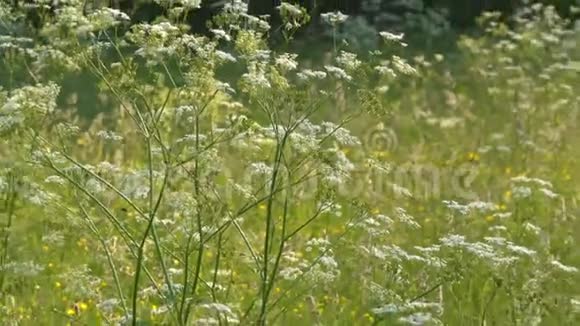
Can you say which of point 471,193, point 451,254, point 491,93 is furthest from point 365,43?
point 451,254

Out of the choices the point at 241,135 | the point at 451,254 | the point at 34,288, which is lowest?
the point at 34,288

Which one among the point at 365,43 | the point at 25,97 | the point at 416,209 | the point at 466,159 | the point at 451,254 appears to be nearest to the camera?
the point at 25,97

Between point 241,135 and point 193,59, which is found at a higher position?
point 193,59

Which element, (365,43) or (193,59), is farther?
(365,43)

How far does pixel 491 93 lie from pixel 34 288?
379cm

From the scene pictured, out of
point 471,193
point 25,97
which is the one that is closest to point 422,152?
point 471,193

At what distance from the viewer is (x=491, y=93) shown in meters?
7.54

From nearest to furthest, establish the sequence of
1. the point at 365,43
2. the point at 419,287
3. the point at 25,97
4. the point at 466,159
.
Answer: the point at 25,97 < the point at 419,287 < the point at 466,159 < the point at 365,43

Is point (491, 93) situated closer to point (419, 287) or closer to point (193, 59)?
point (419, 287)

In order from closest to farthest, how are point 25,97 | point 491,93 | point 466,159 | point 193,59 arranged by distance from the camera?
1. point 25,97
2. point 193,59
3. point 466,159
4. point 491,93

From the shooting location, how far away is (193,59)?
135 inches

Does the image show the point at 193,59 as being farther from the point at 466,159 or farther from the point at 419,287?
the point at 466,159

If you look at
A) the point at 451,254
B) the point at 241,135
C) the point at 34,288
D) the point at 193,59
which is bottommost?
the point at 34,288

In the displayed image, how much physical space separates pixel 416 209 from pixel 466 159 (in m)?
1.05
